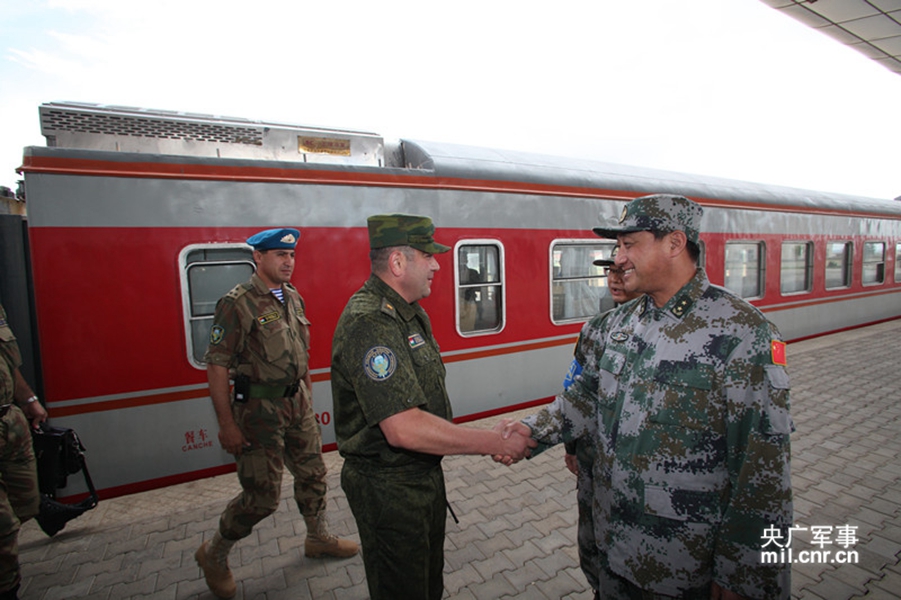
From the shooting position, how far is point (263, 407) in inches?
109

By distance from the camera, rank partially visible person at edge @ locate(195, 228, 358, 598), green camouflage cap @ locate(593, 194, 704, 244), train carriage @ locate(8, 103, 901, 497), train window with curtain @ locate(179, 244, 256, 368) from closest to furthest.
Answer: green camouflage cap @ locate(593, 194, 704, 244), partially visible person at edge @ locate(195, 228, 358, 598), train carriage @ locate(8, 103, 901, 497), train window with curtain @ locate(179, 244, 256, 368)

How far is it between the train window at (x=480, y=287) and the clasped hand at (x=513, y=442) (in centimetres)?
263

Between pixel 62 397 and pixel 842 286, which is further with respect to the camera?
pixel 842 286

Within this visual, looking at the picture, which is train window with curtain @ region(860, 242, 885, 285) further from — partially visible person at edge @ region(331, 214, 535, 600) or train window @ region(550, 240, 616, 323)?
partially visible person at edge @ region(331, 214, 535, 600)

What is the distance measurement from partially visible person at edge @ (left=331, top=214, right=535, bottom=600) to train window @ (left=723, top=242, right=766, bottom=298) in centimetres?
689

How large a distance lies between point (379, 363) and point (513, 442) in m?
0.72

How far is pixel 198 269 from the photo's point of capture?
364cm

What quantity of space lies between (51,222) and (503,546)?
386cm

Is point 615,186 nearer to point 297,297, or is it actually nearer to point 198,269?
point 297,297

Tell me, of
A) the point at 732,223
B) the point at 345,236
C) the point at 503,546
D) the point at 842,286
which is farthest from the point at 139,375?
the point at 842,286

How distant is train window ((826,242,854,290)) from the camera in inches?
364

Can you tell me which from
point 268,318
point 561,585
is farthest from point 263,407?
point 561,585

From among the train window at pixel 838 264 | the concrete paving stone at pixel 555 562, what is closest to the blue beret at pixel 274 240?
the concrete paving stone at pixel 555 562

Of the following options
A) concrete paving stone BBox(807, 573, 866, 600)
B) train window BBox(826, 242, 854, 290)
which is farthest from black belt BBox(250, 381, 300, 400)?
train window BBox(826, 242, 854, 290)
